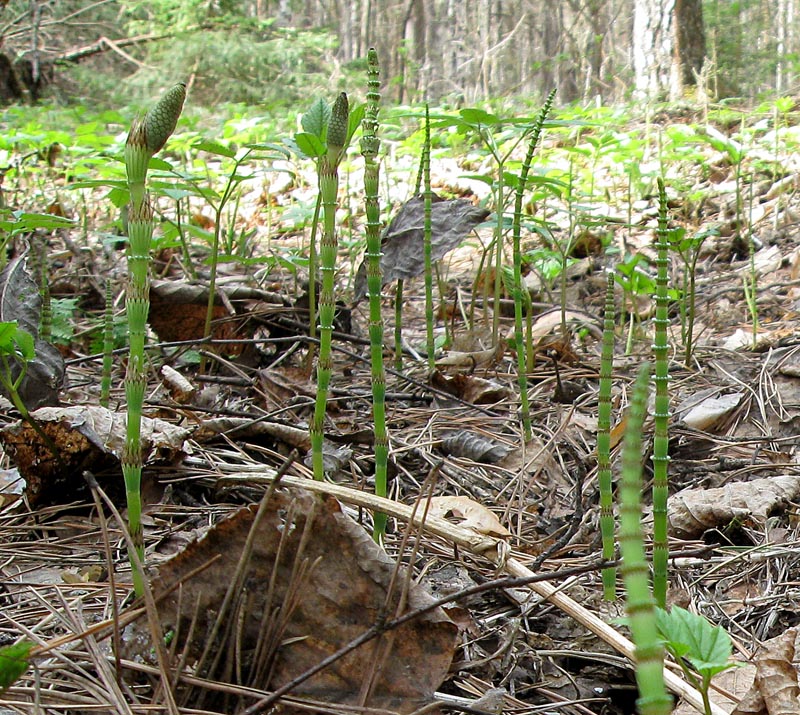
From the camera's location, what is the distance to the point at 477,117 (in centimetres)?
201

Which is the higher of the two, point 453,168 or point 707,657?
point 453,168

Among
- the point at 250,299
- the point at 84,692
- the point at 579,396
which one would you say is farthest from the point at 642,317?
the point at 84,692

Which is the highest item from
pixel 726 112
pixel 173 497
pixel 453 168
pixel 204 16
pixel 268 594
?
pixel 204 16

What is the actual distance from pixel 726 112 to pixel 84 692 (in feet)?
17.5

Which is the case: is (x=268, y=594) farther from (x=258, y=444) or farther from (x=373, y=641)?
(x=258, y=444)

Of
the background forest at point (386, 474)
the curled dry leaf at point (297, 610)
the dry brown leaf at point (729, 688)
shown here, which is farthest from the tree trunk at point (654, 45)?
the curled dry leaf at point (297, 610)

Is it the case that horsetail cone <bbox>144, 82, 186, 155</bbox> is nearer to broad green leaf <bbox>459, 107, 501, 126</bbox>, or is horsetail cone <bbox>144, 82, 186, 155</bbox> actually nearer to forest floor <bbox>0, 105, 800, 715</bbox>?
forest floor <bbox>0, 105, 800, 715</bbox>

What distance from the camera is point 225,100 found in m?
8.93

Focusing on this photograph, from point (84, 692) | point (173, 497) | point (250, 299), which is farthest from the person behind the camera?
point (250, 299)

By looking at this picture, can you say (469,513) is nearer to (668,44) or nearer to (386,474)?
(386,474)

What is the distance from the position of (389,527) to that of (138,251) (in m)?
0.67

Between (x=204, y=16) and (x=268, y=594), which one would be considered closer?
(x=268, y=594)

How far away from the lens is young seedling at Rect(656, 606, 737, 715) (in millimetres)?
711

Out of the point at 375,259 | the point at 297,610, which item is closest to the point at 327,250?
the point at 375,259
